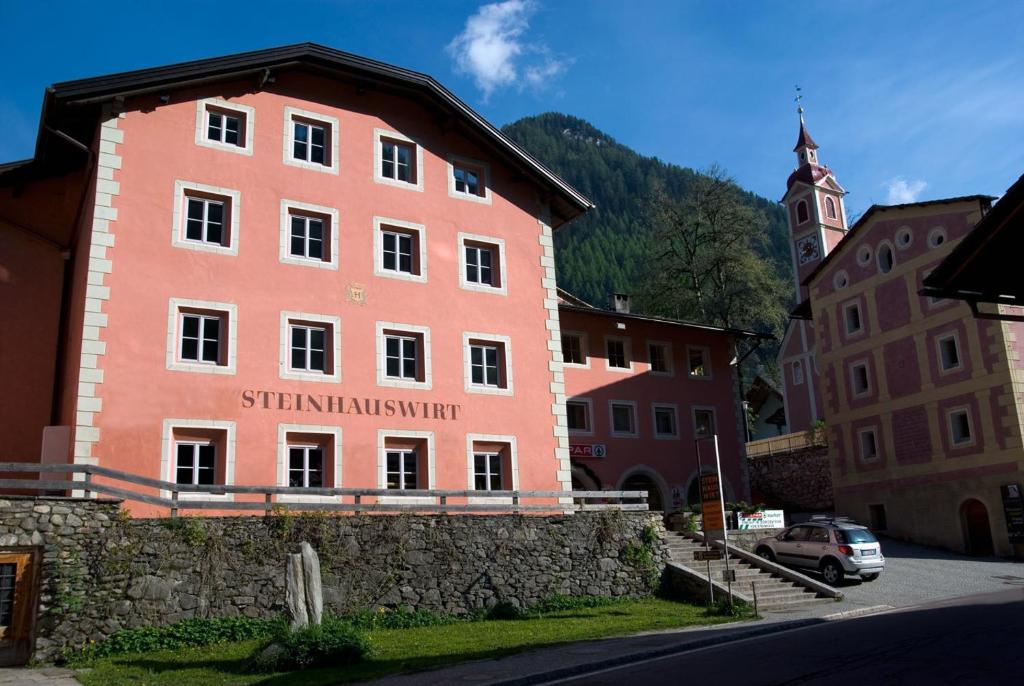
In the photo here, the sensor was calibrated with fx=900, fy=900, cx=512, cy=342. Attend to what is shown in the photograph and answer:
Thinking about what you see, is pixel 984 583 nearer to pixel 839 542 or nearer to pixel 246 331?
pixel 839 542

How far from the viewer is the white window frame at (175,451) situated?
20.8 m

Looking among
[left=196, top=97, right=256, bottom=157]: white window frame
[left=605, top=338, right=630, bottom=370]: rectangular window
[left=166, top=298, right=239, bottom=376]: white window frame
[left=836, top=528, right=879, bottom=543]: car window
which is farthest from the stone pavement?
[left=605, top=338, right=630, bottom=370]: rectangular window

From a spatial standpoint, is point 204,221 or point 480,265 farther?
point 480,265

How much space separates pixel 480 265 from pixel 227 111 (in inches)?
332

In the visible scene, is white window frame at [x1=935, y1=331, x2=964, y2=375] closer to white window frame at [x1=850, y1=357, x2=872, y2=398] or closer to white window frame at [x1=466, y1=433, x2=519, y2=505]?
Result: white window frame at [x1=850, y1=357, x2=872, y2=398]

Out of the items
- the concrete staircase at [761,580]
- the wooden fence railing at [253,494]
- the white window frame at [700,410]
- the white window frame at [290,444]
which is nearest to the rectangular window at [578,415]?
the white window frame at [700,410]

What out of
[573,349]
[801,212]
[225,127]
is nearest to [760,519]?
[573,349]

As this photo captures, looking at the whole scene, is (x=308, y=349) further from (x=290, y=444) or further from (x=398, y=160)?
(x=398, y=160)

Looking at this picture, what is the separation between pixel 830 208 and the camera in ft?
224

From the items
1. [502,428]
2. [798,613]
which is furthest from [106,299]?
[798,613]

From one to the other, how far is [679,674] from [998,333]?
2682 cm

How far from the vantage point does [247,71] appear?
79.2 ft

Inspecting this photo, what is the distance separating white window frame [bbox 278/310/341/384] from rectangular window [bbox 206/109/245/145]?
Answer: 4.99m

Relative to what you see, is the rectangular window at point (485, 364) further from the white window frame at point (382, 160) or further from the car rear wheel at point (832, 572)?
the car rear wheel at point (832, 572)
